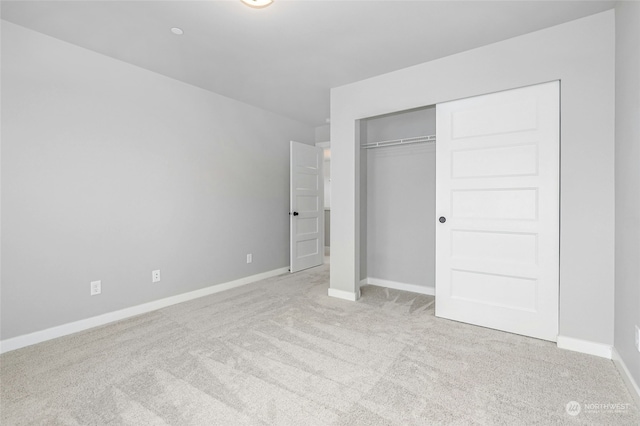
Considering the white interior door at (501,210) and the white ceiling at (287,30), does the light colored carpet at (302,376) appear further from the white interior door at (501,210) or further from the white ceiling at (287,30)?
the white ceiling at (287,30)

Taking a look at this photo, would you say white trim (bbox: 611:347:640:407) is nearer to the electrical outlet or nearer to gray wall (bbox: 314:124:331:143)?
the electrical outlet

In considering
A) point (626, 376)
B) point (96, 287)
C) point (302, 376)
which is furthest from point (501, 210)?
point (96, 287)

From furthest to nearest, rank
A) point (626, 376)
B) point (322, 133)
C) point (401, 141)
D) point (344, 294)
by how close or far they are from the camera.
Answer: point (322, 133)
point (401, 141)
point (344, 294)
point (626, 376)

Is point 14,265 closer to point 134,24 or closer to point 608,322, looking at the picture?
point 134,24

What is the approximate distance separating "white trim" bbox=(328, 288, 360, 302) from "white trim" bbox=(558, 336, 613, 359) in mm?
1823

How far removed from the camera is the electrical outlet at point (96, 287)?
8.87 feet

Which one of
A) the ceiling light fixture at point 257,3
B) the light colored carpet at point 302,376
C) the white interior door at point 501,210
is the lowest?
the light colored carpet at point 302,376

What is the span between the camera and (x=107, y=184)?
9.15 ft

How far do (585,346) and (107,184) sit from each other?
4.18 m

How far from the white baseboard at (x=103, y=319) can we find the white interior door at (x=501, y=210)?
262 centimetres

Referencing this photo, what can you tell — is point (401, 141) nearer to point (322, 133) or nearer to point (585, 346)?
point (322, 133)

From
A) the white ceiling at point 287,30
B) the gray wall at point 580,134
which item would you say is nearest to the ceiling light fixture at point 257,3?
the white ceiling at point 287,30

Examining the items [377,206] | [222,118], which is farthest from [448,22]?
[222,118]

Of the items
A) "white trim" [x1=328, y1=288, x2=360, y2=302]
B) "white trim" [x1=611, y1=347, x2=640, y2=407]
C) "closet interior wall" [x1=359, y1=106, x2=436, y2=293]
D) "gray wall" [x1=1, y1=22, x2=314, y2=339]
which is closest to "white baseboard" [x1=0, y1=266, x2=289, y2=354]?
"gray wall" [x1=1, y1=22, x2=314, y2=339]
